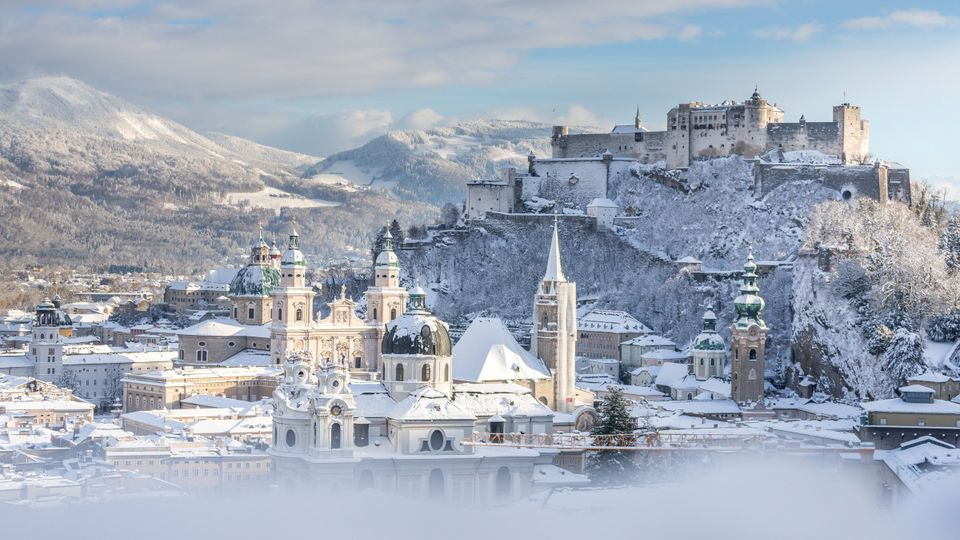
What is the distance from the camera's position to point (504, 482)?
183ft

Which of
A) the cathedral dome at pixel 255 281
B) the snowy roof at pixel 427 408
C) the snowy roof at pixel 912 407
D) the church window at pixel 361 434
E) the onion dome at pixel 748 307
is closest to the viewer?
the snowy roof at pixel 427 408

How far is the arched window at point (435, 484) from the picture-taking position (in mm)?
54125

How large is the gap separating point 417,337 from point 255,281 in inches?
1484

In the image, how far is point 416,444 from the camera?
54750mm

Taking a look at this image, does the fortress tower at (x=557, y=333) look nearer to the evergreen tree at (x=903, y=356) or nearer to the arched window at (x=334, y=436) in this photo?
the evergreen tree at (x=903, y=356)

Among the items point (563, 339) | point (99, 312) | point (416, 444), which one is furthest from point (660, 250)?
point (99, 312)

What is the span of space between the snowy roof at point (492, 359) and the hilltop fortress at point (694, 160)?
3006 cm

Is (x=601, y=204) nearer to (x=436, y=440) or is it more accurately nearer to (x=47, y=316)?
(x=47, y=316)

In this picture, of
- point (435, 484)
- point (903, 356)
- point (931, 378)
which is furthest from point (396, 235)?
point (435, 484)

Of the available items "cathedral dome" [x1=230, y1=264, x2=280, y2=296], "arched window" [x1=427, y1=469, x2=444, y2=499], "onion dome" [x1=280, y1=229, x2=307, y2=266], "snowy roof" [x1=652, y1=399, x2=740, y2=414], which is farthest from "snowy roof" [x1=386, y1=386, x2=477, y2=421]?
"cathedral dome" [x1=230, y1=264, x2=280, y2=296]

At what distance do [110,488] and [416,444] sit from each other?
→ 458 inches

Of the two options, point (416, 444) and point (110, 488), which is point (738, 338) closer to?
point (416, 444)

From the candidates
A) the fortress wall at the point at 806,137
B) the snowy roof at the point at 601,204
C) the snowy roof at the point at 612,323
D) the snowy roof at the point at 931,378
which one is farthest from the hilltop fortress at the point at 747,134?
the snowy roof at the point at 931,378

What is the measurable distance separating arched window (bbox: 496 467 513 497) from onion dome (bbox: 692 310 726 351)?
91.5 ft
